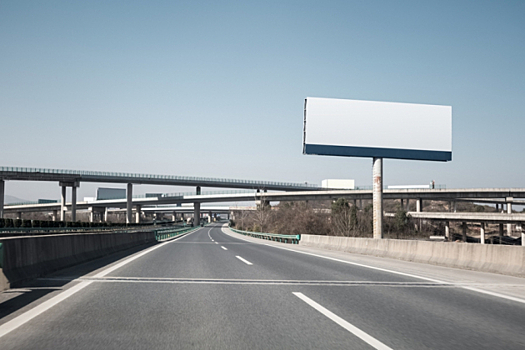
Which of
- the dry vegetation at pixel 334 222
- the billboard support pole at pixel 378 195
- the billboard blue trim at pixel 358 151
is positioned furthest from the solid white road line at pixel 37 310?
the dry vegetation at pixel 334 222

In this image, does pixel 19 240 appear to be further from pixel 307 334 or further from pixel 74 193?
pixel 74 193

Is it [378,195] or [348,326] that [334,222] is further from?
[348,326]

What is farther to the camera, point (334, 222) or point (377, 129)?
point (334, 222)

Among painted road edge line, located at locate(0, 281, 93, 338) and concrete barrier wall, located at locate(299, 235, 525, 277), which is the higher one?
painted road edge line, located at locate(0, 281, 93, 338)

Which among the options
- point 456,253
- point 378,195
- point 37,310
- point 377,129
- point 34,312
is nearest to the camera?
point 34,312

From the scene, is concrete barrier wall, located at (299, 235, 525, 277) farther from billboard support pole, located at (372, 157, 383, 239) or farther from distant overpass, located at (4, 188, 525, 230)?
distant overpass, located at (4, 188, 525, 230)

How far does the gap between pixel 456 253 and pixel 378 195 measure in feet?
34.2

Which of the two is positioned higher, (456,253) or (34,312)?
(34,312)

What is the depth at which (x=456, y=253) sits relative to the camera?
14617mm

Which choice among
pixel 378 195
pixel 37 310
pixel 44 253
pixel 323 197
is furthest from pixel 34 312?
pixel 323 197

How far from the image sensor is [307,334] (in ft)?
18.6

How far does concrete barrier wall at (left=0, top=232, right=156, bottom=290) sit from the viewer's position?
8812 mm

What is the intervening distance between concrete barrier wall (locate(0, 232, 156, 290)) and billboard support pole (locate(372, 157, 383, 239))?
13.7 metres

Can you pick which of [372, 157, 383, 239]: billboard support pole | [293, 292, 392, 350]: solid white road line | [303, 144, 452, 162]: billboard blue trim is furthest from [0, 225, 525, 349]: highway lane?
[303, 144, 452, 162]: billboard blue trim
